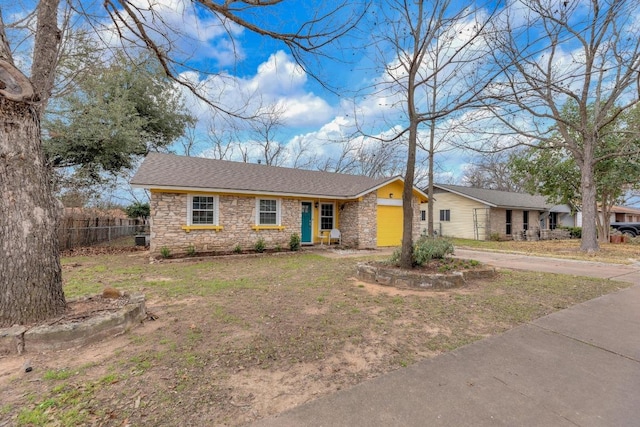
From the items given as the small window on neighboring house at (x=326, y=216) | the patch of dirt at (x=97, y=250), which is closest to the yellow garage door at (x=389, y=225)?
the small window on neighboring house at (x=326, y=216)

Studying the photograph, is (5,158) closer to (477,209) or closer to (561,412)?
(561,412)

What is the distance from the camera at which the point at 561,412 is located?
7.11 ft

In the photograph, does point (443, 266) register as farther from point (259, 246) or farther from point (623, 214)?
point (623, 214)

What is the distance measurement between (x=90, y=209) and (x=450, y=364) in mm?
16542

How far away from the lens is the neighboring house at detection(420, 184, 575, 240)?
19.6 m

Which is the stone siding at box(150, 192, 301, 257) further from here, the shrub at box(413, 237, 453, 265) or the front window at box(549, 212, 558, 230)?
the front window at box(549, 212, 558, 230)

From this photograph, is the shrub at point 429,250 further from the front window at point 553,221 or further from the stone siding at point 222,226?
the front window at point 553,221

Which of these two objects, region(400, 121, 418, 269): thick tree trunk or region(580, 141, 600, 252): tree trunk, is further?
region(580, 141, 600, 252): tree trunk

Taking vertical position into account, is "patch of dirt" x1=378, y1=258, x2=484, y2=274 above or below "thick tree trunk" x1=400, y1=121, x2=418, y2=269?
below

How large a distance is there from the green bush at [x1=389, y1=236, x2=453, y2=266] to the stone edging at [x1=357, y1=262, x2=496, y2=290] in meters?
0.60

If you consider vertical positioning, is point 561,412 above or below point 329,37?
below

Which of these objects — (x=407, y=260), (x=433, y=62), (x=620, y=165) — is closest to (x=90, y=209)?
(x=407, y=260)

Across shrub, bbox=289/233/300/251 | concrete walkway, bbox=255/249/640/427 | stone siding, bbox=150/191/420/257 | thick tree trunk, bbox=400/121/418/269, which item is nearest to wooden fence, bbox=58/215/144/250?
stone siding, bbox=150/191/420/257

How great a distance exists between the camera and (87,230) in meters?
12.4
